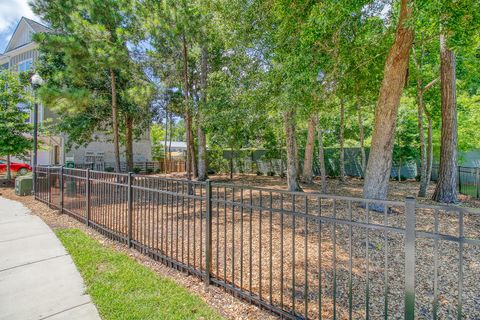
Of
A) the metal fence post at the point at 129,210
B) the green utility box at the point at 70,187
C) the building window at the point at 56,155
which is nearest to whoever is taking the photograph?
the metal fence post at the point at 129,210

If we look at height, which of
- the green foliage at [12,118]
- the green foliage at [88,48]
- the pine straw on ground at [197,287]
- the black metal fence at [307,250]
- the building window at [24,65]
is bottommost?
the pine straw on ground at [197,287]

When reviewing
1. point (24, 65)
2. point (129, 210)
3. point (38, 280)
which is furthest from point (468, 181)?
point (24, 65)

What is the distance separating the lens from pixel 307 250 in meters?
3.26

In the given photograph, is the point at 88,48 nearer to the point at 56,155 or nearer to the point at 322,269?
the point at 322,269

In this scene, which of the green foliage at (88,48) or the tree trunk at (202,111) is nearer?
the green foliage at (88,48)

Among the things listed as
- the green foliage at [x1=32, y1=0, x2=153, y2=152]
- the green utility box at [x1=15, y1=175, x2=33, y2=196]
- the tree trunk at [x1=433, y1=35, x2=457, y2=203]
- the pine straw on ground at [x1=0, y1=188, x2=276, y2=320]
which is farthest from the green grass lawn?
the tree trunk at [x1=433, y1=35, x2=457, y2=203]

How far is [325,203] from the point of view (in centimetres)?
759

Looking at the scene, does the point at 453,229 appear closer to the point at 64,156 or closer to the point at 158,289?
the point at 158,289

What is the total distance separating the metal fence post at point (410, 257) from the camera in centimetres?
194

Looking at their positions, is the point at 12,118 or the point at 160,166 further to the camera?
the point at 160,166

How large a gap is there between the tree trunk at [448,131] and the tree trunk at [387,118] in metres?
2.80

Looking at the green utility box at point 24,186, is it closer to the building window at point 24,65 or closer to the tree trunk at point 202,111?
the tree trunk at point 202,111

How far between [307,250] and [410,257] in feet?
4.65

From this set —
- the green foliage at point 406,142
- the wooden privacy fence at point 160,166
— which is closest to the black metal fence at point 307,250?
the green foliage at point 406,142
